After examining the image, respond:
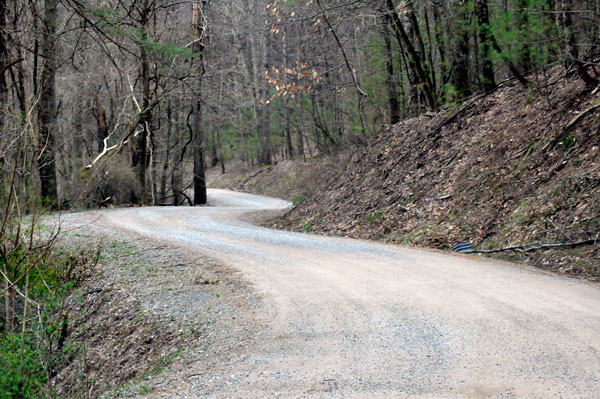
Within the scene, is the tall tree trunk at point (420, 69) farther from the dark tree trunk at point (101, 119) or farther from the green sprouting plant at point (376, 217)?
the dark tree trunk at point (101, 119)

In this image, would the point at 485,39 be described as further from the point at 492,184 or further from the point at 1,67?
the point at 1,67

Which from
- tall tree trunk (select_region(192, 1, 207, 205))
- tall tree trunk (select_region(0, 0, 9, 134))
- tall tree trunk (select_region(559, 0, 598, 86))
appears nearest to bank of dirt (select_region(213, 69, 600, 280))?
tall tree trunk (select_region(559, 0, 598, 86))

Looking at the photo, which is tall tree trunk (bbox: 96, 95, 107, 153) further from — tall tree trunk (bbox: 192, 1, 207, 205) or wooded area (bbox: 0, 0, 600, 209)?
tall tree trunk (bbox: 192, 1, 207, 205)

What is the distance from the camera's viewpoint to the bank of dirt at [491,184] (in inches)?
374

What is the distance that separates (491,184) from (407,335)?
7.33 meters

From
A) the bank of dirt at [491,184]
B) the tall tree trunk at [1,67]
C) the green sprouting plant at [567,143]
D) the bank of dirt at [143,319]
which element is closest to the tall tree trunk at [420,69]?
the bank of dirt at [491,184]

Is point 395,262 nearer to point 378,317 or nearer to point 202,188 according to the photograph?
point 378,317

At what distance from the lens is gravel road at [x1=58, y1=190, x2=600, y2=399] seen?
433 cm

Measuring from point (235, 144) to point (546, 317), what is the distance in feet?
140

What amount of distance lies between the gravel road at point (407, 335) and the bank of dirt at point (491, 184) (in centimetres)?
127

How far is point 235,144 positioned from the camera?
155ft

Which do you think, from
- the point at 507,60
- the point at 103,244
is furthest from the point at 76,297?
the point at 507,60

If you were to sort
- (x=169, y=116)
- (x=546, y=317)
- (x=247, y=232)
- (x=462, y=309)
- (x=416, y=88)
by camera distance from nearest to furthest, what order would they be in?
1. (x=546, y=317)
2. (x=462, y=309)
3. (x=247, y=232)
4. (x=416, y=88)
5. (x=169, y=116)

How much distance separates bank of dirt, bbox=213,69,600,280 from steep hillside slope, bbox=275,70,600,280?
0.03 m
